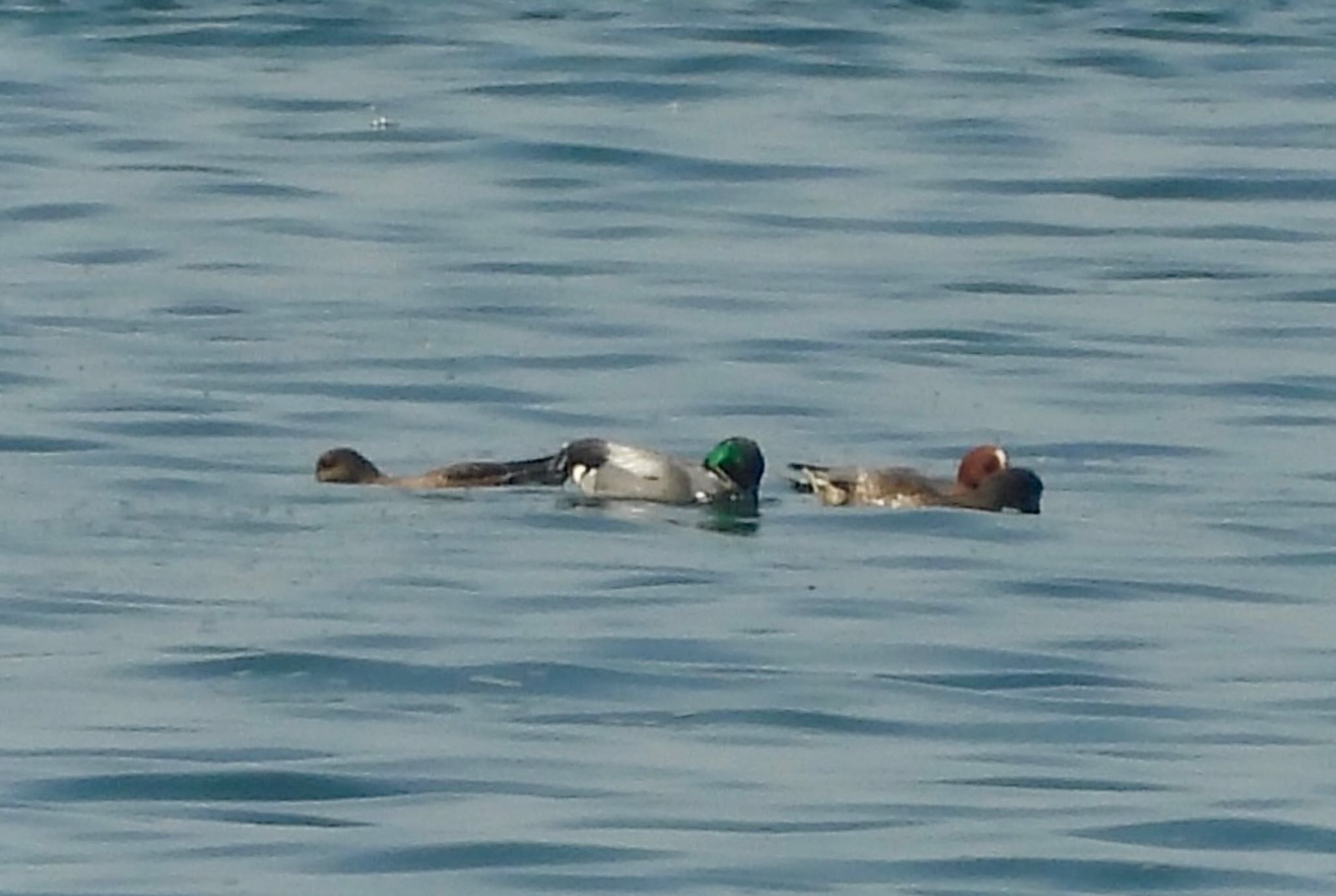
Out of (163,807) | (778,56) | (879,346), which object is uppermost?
(778,56)

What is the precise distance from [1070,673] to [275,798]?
3.10m

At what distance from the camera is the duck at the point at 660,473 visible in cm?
1741

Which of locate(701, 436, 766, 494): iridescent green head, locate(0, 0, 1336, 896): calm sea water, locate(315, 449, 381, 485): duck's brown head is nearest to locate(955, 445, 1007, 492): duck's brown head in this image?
locate(0, 0, 1336, 896): calm sea water

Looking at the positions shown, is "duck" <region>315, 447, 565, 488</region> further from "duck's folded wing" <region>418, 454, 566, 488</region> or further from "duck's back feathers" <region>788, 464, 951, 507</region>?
"duck's back feathers" <region>788, 464, 951, 507</region>

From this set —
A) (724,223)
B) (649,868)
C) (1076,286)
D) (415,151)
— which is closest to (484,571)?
(649,868)

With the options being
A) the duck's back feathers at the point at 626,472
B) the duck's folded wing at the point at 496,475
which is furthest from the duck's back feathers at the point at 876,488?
the duck's folded wing at the point at 496,475

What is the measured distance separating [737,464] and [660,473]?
283mm

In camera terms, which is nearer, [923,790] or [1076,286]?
[923,790]

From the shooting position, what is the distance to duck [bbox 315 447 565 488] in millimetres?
17297

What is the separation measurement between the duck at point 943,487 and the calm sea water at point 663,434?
87 millimetres

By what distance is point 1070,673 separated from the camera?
14.1 metres

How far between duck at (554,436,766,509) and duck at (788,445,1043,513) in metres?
0.28

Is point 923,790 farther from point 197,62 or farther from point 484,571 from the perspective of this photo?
point 197,62

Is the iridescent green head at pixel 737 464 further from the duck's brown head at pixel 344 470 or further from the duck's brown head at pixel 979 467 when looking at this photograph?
the duck's brown head at pixel 344 470
